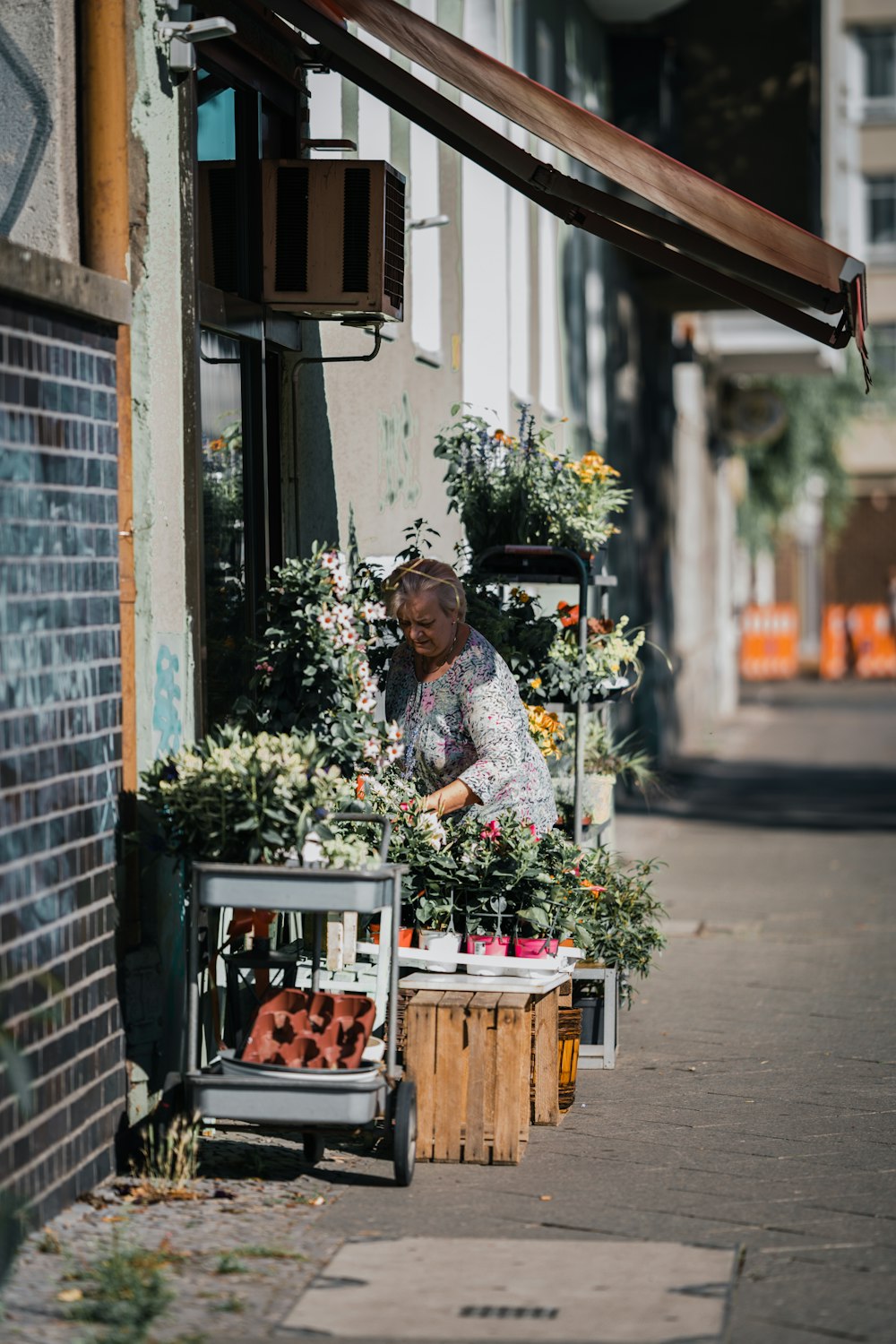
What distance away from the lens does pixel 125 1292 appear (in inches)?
182

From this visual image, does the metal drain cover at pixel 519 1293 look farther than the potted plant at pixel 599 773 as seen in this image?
No

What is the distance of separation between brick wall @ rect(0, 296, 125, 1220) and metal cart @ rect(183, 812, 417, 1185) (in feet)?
0.96

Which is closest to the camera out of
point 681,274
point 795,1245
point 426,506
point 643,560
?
point 795,1245

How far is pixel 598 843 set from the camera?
334 inches

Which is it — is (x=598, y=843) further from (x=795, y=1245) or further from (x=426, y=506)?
(x=795, y=1245)

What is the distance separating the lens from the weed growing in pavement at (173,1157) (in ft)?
18.4

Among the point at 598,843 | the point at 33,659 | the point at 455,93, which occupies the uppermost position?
the point at 455,93

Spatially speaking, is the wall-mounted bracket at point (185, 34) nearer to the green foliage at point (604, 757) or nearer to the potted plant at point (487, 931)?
the potted plant at point (487, 931)

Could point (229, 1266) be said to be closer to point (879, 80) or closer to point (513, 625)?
point (513, 625)

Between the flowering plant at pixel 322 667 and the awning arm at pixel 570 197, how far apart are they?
150 cm

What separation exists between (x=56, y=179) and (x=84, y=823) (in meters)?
1.86

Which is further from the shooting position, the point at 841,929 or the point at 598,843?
the point at 841,929

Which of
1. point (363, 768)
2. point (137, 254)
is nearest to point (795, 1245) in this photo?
point (363, 768)

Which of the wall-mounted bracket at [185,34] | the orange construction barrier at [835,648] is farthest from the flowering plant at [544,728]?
the orange construction barrier at [835,648]
